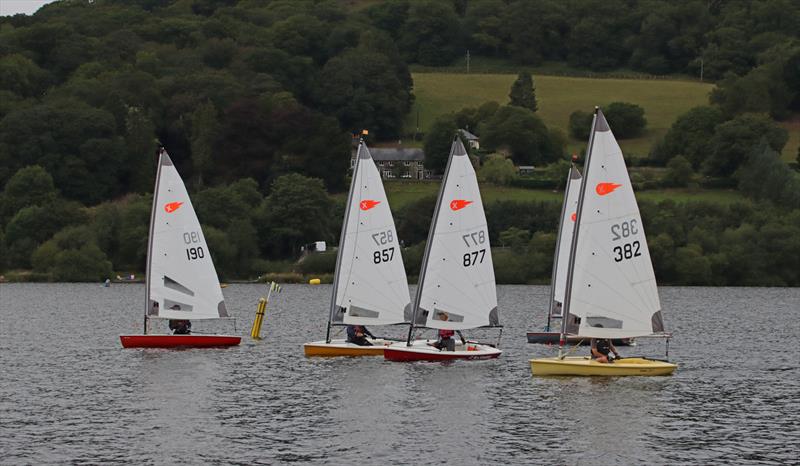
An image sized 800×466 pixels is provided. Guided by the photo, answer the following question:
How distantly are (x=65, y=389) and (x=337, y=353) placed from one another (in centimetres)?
1300

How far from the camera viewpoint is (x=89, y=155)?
18312cm

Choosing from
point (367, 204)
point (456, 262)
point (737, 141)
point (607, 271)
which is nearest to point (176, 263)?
point (367, 204)

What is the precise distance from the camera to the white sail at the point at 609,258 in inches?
2281

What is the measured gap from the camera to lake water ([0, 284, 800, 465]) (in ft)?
146

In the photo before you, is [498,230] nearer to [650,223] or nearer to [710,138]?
[650,223]

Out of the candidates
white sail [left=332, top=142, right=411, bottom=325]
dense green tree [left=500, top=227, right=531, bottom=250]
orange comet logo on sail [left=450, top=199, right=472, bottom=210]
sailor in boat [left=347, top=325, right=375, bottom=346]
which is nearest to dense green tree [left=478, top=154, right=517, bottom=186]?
dense green tree [left=500, top=227, right=531, bottom=250]

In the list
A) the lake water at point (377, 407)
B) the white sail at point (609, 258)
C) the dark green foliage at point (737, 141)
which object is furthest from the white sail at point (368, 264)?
the dark green foliage at point (737, 141)

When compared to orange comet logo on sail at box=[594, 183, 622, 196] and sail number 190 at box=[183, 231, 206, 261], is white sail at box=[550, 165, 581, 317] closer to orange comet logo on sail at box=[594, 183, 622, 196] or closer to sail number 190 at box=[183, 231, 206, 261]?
orange comet logo on sail at box=[594, 183, 622, 196]

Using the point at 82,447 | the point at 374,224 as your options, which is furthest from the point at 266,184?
the point at 82,447

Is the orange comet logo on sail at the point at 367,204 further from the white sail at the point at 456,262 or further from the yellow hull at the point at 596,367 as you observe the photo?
the yellow hull at the point at 596,367

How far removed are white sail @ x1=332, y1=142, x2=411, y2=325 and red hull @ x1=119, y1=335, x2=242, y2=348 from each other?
7.88 meters

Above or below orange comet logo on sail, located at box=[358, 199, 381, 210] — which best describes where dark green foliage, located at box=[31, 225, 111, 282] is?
below

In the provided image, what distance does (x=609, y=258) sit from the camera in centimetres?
5866

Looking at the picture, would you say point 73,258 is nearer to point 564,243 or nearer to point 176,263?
point 176,263
